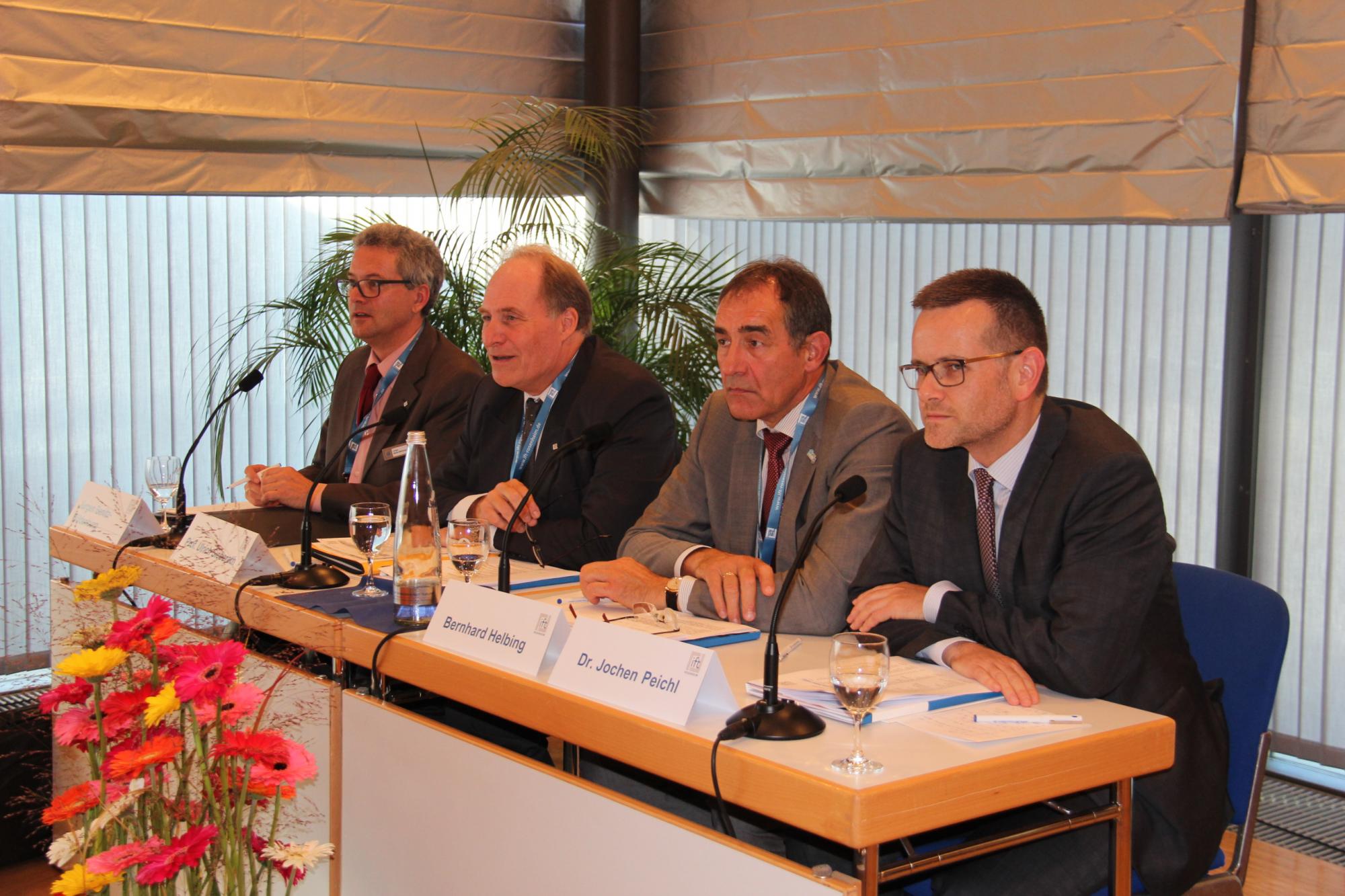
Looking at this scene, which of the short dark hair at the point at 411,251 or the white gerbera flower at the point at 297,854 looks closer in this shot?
the white gerbera flower at the point at 297,854

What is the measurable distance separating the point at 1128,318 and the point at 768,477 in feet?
6.09

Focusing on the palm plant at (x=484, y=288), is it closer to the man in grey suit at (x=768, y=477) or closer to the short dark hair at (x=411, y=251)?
the short dark hair at (x=411, y=251)

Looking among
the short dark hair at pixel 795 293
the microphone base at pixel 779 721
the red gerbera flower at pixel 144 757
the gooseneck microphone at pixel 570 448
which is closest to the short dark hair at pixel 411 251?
the short dark hair at pixel 795 293

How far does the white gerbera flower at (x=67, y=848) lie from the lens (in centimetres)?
146

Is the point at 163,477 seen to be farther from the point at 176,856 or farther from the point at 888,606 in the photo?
the point at 176,856

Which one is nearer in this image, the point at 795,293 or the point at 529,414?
the point at 795,293

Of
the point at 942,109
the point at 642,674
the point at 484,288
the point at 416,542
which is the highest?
the point at 942,109

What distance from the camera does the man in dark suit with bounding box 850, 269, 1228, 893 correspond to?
202 cm

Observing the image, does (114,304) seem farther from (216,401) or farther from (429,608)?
(429,608)

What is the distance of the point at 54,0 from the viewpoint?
4344mm

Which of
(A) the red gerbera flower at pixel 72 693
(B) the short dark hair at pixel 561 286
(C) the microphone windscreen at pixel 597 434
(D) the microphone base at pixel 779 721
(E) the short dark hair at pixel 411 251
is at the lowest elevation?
(D) the microphone base at pixel 779 721

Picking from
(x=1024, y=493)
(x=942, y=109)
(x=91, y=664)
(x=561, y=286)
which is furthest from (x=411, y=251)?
(x=91, y=664)

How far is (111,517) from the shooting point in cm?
331

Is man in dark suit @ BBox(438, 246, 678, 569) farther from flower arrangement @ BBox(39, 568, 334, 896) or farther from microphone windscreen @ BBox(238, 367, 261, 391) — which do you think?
flower arrangement @ BBox(39, 568, 334, 896)
